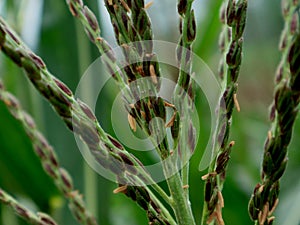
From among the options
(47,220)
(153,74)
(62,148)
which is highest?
(62,148)

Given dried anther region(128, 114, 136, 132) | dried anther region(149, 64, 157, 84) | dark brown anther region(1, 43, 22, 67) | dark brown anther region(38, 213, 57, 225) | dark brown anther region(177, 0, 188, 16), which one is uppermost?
dark brown anther region(177, 0, 188, 16)

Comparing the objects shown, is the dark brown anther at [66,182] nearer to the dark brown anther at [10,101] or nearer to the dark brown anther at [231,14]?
the dark brown anther at [10,101]

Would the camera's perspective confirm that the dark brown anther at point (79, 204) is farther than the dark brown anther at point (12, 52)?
Yes

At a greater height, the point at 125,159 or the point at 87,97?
the point at 87,97

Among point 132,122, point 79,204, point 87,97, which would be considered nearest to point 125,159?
point 132,122

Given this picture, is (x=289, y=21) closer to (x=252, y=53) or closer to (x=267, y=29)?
(x=267, y=29)

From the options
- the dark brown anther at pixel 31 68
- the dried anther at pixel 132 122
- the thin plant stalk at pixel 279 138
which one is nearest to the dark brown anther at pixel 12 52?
the dark brown anther at pixel 31 68

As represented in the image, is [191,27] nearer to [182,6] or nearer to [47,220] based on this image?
[182,6]

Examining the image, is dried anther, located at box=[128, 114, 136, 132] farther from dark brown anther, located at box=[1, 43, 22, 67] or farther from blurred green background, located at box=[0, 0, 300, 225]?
blurred green background, located at box=[0, 0, 300, 225]

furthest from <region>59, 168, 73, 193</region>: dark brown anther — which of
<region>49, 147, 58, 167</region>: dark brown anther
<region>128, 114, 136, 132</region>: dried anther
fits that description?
<region>128, 114, 136, 132</region>: dried anther

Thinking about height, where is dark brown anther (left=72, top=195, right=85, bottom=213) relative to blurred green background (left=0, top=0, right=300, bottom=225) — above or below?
below

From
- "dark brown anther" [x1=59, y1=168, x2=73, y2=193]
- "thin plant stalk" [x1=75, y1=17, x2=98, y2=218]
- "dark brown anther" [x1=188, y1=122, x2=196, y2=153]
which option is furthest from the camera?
"thin plant stalk" [x1=75, y1=17, x2=98, y2=218]
